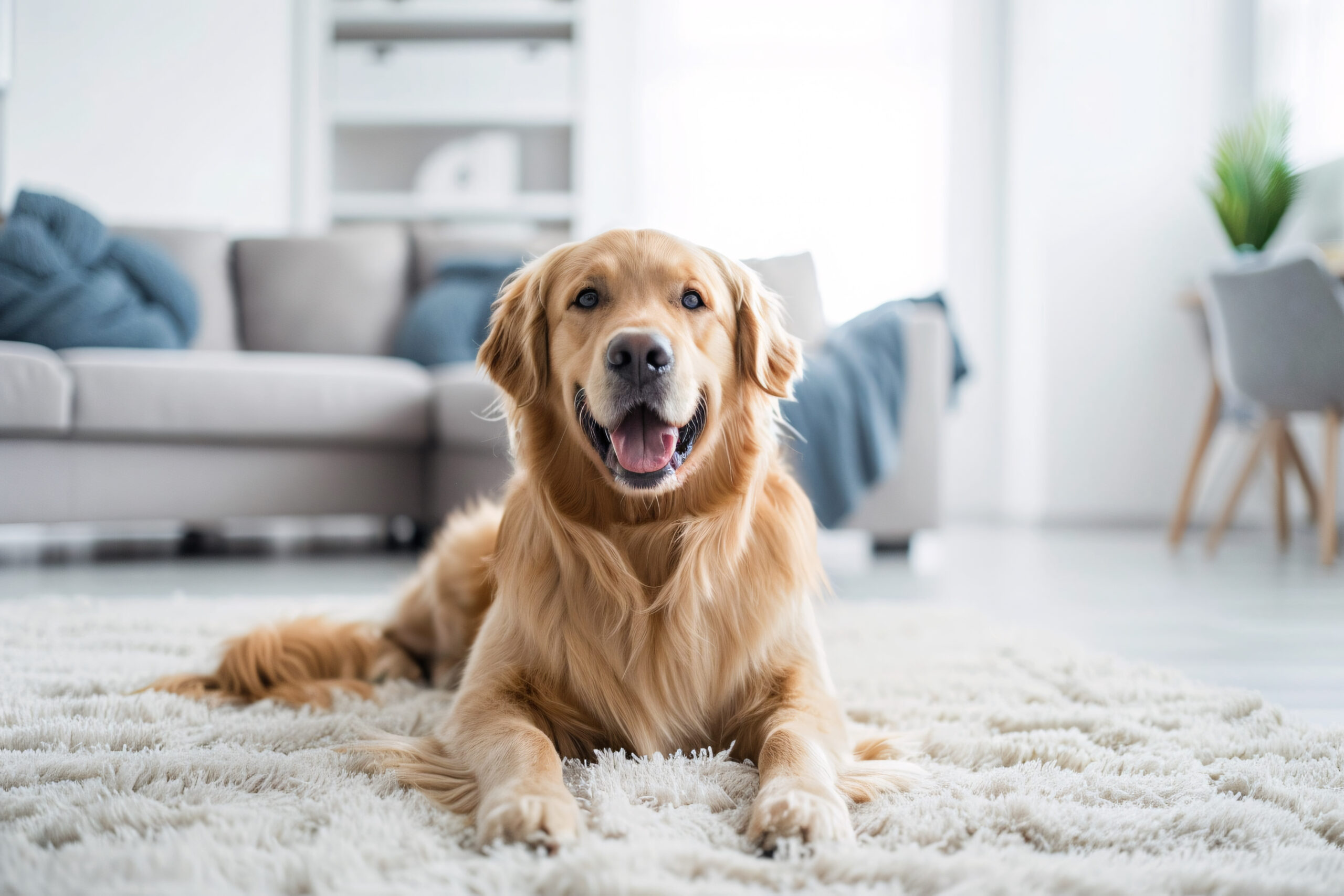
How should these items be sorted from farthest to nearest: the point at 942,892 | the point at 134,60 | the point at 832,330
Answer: the point at 134,60, the point at 832,330, the point at 942,892

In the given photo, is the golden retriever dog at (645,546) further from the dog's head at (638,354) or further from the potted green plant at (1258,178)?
the potted green plant at (1258,178)

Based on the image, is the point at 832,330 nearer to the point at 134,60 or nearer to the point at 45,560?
the point at 45,560

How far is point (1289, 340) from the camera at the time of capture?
124 inches

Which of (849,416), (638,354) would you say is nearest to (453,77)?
(849,416)

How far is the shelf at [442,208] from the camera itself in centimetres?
564

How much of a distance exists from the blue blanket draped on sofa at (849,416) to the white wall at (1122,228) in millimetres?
2498

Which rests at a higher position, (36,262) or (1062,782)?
(36,262)

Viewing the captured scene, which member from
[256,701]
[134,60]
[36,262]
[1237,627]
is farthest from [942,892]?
[134,60]

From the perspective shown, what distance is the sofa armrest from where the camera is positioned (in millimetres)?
3281

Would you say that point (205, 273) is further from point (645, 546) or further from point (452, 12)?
point (645, 546)

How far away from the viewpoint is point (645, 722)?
3.58ft

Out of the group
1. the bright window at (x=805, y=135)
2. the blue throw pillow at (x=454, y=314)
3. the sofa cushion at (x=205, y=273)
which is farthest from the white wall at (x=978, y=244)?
the sofa cushion at (x=205, y=273)

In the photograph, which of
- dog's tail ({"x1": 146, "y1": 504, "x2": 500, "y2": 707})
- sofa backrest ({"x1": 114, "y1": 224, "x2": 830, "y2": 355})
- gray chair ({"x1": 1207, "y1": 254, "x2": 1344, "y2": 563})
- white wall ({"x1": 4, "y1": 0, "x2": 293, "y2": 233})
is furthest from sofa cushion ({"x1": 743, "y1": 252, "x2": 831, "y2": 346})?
white wall ({"x1": 4, "y1": 0, "x2": 293, "y2": 233})

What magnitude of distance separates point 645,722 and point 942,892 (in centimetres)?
45
